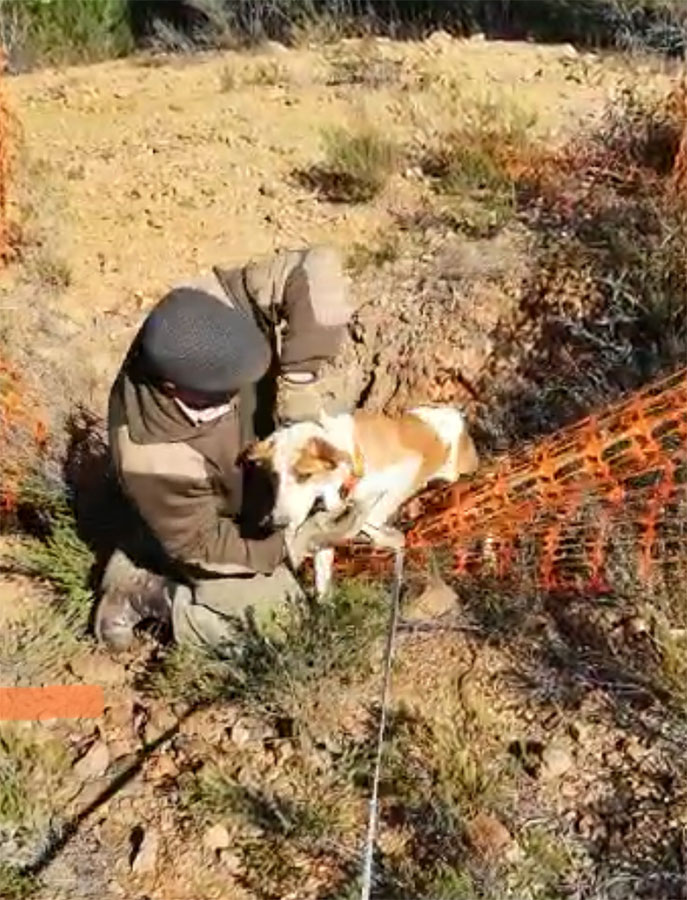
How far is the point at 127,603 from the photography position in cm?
517

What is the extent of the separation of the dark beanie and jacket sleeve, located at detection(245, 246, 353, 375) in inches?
9.2

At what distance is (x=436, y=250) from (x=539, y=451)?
1534mm

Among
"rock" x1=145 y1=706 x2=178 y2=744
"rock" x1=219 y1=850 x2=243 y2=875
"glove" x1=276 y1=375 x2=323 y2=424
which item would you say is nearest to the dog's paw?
"glove" x1=276 y1=375 x2=323 y2=424

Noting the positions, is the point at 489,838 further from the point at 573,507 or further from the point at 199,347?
the point at 199,347

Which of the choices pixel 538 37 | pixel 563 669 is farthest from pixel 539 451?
pixel 538 37

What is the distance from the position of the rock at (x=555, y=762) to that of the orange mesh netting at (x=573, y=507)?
558 mm

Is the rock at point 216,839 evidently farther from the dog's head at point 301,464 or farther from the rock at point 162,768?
the dog's head at point 301,464

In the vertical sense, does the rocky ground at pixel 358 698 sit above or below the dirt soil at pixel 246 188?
below

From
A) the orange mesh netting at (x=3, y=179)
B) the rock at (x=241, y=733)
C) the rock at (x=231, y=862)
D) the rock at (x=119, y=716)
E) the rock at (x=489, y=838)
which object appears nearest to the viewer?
the rock at (x=489, y=838)

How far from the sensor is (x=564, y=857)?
441 centimetres

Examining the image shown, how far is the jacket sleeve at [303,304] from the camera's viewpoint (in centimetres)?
475

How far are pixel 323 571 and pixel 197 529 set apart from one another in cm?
45

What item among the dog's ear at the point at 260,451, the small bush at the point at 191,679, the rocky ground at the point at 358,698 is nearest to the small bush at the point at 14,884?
the rocky ground at the point at 358,698

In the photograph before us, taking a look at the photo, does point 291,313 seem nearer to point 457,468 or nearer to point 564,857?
point 457,468
